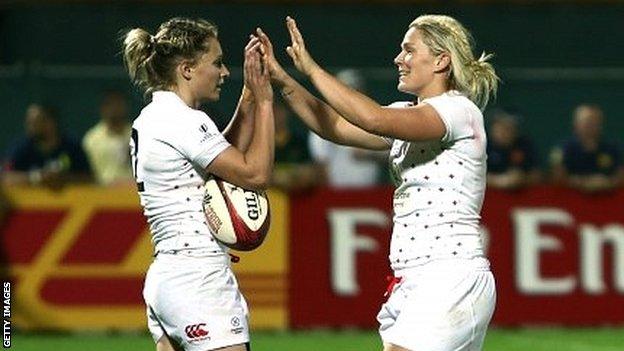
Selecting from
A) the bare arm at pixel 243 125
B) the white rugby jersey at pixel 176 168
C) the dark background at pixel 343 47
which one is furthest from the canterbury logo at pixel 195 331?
the dark background at pixel 343 47

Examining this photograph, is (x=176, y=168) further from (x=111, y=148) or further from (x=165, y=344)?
(x=111, y=148)

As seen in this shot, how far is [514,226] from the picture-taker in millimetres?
13992

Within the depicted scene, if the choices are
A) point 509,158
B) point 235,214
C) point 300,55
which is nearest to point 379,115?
point 300,55

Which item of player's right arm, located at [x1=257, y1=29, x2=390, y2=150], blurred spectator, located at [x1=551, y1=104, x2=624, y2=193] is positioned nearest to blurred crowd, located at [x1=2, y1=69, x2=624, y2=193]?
blurred spectator, located at [x1=551, y1=104, x2=624, y2=193]

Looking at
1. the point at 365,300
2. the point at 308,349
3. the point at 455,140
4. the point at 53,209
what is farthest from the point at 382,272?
the point at 455,140

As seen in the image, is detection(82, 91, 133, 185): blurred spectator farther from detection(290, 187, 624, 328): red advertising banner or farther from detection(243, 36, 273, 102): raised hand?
detection(243, 36, 273, 102): raised hand

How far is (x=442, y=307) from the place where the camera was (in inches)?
276

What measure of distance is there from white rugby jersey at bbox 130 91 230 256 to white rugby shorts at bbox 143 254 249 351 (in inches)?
2.3

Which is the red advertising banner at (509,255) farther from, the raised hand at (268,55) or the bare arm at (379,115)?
the bare arm at (379,115)

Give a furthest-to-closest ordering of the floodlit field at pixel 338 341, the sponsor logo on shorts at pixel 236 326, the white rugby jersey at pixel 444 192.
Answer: the floodlit field at pixel 338 341 → the white rugby jersey at pixel 444 192 → the sponsor logo on shorts at pixel 236 326

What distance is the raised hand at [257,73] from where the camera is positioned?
23.3ft

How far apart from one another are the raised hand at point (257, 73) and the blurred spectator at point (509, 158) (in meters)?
7.16

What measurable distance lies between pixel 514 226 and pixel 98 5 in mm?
5700

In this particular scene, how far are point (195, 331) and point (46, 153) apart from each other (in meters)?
7.37
